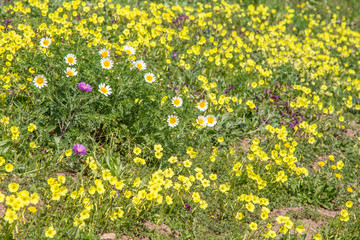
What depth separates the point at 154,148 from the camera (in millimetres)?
3703

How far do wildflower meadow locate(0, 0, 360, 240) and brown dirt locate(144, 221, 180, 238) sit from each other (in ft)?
0.04

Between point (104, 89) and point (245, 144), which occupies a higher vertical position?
point (104, 89)

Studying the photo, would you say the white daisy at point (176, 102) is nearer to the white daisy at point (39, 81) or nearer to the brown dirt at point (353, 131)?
the white daisy at point (39, 81)

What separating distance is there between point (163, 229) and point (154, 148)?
2.55 ft

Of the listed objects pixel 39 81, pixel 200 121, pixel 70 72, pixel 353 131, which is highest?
pixel 70 72

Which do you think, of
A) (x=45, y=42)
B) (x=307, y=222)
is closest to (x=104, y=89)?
(x=45, y=42)

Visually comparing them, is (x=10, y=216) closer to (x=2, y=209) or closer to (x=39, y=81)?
(x=2, y=209)

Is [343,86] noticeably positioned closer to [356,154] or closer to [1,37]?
[356,154]

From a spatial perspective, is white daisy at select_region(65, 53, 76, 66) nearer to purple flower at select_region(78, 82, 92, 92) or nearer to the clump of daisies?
the clump of daisies

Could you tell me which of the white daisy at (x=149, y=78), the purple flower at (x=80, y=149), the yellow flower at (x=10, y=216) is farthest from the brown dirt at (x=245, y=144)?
the yellow flower at (x=10, y=216)

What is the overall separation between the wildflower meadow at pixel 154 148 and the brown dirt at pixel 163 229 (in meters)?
0.01

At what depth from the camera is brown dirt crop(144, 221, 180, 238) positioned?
134 inches

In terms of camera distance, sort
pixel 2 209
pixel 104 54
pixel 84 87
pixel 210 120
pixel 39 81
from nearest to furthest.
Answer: pixel 2 209 < pixel 84 87 < pixel 39 81 < pixel 104 54 < pixel 210 120

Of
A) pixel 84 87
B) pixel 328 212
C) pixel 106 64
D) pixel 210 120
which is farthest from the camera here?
pixel 210 120
